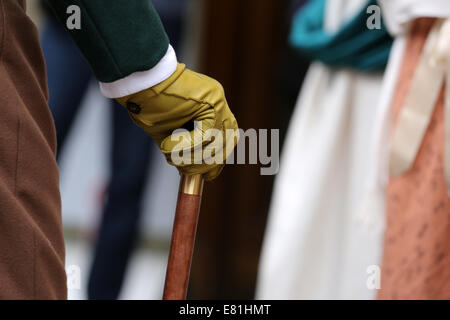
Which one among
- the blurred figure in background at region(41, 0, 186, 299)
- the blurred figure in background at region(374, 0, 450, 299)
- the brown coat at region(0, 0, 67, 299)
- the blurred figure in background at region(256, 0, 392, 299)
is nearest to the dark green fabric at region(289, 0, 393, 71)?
the blurred figure in background at region(256, 0, 392, 299)

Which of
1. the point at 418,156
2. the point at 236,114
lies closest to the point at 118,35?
the point at 418,156

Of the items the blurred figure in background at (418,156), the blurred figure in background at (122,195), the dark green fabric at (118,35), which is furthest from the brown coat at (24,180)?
the blurred figure in background at (122,195)

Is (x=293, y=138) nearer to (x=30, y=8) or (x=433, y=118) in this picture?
(x=433, y=118)

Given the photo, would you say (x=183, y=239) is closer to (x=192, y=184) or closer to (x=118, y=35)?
(x=192, y=184)

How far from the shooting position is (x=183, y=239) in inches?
37.2

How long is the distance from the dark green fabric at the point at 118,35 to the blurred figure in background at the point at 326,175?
2.62 ft

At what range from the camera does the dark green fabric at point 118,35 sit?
0.84m

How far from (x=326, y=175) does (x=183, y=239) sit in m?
0.80

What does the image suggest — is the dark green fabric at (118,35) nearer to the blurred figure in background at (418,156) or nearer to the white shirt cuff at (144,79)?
the white shirt cuff at (144,79)

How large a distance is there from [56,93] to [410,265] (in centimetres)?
112

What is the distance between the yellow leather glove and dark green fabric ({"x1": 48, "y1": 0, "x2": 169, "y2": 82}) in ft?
0.14

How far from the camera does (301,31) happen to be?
1740mm

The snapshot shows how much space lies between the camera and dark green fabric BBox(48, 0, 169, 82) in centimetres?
84

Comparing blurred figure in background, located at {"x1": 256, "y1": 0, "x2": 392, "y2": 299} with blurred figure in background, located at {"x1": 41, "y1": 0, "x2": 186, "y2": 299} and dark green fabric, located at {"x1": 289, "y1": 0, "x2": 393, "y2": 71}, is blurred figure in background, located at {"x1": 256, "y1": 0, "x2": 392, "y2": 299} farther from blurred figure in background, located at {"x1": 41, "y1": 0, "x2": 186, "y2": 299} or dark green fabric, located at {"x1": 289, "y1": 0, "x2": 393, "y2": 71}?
blurred figure in background, located at {"x1": 41, "y1": 0, "x2": 186, "y2": 299}
